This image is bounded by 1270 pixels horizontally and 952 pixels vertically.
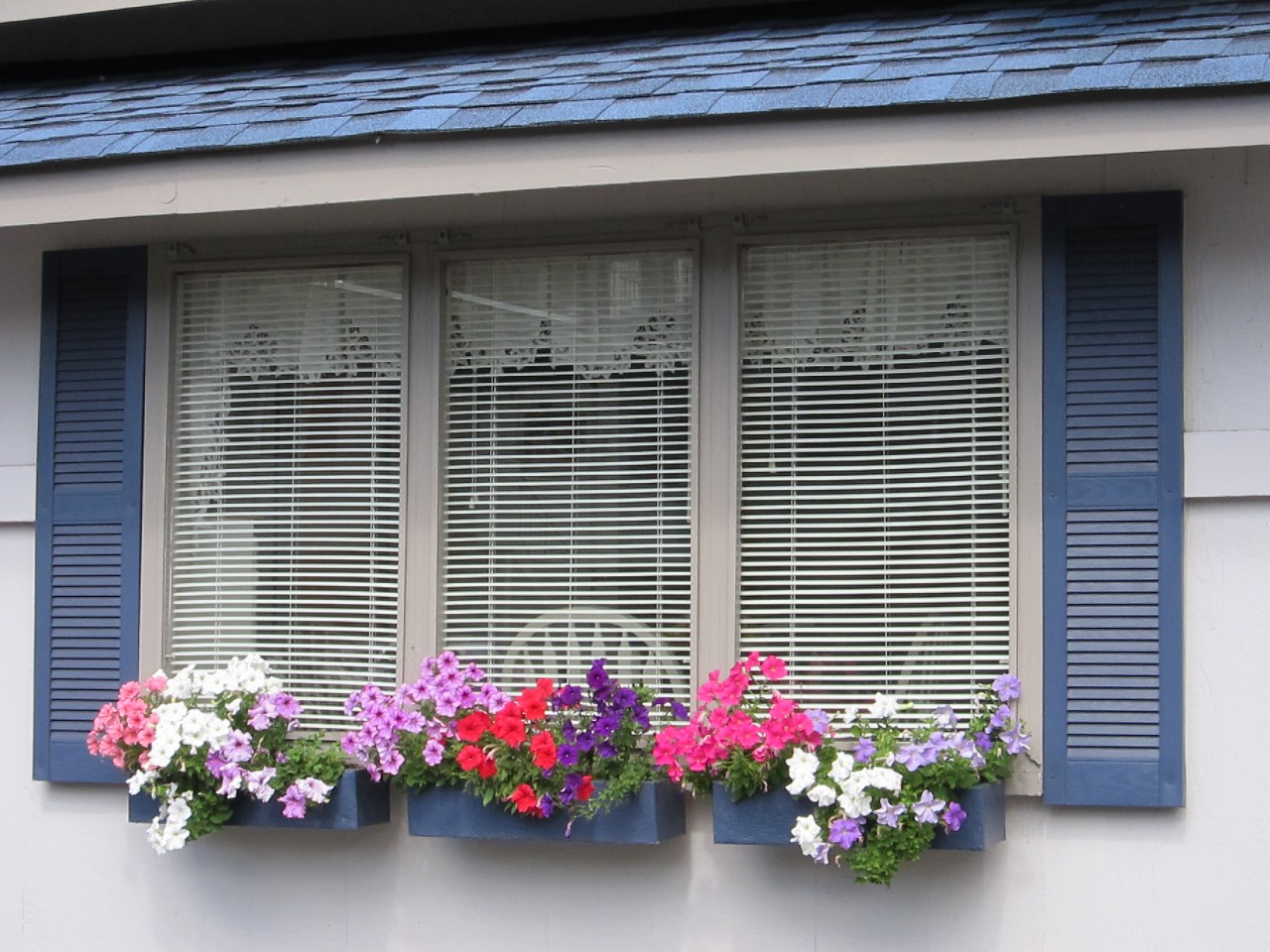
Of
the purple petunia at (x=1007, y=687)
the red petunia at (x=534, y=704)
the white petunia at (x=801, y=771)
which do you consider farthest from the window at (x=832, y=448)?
the red petunia at (x=534, y=704)

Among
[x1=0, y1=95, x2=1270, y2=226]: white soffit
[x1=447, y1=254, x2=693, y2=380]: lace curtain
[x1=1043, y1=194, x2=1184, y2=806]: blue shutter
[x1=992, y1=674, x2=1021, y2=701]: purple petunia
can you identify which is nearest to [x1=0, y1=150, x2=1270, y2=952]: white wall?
[x1=1043, y1=194, x2=1184, y2=806]: blue shutter

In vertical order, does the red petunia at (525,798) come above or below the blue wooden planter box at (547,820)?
above

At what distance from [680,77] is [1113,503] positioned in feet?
4.94

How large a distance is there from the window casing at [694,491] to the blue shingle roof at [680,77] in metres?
0.50

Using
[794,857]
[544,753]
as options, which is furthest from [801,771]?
[544,753]

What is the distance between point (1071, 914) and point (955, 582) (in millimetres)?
864

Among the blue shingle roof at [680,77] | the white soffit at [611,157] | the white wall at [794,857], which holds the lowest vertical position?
the white wall at [794,857]

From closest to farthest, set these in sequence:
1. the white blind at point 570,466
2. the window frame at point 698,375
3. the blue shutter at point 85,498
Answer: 1. the window frame at point 698,375
2. the white blind at point 570,466
3. the blue shutter at point 85,498

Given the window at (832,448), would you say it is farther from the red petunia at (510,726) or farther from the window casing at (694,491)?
the red petunia at (510,726)

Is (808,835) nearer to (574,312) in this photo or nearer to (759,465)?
(759,465)

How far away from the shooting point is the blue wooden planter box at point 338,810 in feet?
14.9

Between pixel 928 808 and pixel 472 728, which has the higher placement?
pixel 472 728

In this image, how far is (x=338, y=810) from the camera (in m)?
4.56

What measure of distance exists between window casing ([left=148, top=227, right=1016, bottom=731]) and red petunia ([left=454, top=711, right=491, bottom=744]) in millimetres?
346
